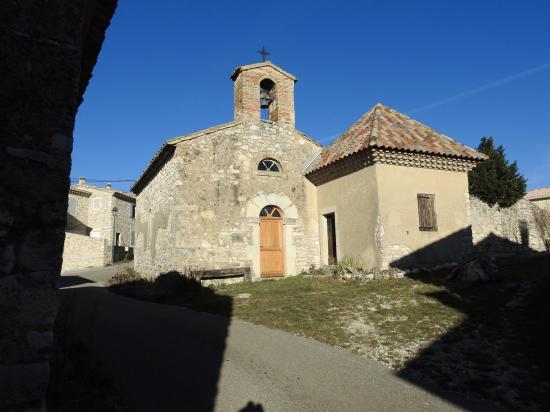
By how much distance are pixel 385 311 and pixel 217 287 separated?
19.7 feet

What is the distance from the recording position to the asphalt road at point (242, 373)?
4.09 metres

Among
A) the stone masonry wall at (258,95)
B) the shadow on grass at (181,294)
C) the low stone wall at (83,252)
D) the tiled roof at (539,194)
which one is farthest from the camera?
the tiled roof at (539,194)

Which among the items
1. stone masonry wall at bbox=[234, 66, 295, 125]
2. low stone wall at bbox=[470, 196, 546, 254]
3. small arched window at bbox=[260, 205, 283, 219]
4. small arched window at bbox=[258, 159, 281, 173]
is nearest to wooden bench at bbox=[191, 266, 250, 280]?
small arched window at bbox=[260, 205, 283, 219]

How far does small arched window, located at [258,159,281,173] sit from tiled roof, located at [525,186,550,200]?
29.2 m

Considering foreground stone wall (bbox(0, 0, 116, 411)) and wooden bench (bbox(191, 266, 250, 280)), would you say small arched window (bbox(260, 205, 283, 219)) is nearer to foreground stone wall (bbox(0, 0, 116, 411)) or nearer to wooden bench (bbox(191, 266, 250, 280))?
wooden bench (bbox(191, 266, 250, 280))

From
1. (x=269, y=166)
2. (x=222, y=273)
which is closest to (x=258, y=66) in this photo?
(x=269, y=166)

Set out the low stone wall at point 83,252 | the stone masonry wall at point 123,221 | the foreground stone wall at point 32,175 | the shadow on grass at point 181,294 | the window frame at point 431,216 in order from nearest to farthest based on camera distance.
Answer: the foreground stone wall at point 32,175 < the shadow on grass at point 181,294 < the window frame at point 431,216 < the low stone wall at point 83,252 < the stone masonry wall at point 123,221

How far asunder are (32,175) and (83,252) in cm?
3123

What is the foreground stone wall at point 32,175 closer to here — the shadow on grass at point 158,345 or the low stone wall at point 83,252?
the shadow on grass at point 158,345

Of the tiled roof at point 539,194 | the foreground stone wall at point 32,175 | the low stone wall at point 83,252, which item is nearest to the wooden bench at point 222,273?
the foreground stone wall at point 32,175

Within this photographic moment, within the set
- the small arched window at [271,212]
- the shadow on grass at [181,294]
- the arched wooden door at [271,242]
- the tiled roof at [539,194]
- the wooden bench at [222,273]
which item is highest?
the tiled roof at [539,194]

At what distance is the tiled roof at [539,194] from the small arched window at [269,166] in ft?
95.6

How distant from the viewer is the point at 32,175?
2.48m

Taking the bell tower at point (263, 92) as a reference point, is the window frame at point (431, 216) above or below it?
below
